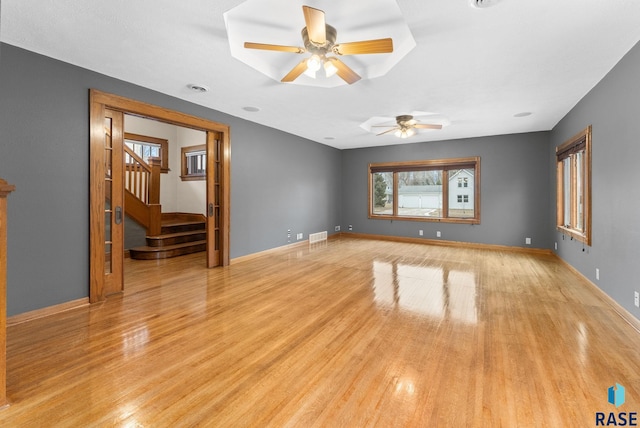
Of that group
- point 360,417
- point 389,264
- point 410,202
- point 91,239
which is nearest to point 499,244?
point 410,202

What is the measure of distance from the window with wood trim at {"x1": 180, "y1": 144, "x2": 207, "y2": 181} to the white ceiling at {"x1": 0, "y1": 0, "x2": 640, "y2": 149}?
3.65 metres

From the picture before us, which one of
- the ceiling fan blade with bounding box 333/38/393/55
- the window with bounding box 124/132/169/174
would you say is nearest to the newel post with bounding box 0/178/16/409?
the ceiling fan blade with bounding box 333/38/393/55

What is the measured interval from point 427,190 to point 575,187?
3.21 metres

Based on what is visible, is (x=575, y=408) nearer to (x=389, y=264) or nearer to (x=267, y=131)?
(x=389, y=264)

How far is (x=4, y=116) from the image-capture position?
269 centimetres

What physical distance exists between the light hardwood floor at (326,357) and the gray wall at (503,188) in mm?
2639

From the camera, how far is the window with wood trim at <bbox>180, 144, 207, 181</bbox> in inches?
313

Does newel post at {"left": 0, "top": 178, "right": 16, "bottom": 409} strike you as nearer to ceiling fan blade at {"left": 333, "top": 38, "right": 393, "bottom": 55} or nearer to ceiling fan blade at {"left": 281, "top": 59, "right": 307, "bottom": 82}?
ceiling fan blade at {"left": 281, "top": 59, "right": 307, "bottom": 82}

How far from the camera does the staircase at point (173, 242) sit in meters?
5.54

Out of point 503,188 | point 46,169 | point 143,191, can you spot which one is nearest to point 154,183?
point 143,191

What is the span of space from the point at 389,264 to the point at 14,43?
208 inches

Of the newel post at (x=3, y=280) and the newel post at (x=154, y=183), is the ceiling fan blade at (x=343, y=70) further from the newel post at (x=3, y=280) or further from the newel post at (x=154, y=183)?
the newel post at (x=154, y=183)

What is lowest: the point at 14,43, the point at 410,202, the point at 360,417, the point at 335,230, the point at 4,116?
the point at 360,417

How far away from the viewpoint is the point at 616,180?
3.12 metres
